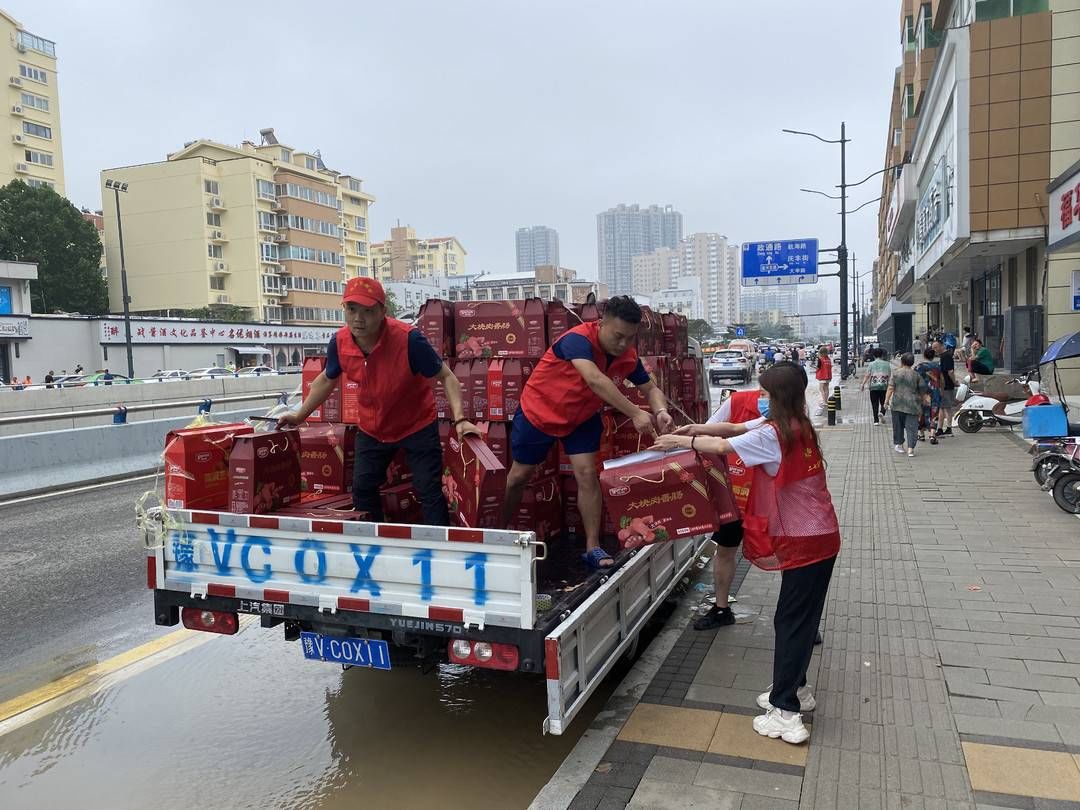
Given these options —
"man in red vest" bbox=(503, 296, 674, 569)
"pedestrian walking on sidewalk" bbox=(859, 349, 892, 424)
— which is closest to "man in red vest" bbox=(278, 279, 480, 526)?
"man in red vest" bbox=(503, 296, 674, 569)

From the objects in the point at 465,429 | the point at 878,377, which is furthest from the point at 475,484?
the point at 878,377

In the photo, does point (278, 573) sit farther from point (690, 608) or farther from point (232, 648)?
point (690, 608)

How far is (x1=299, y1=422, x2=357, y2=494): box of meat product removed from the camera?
5.22m

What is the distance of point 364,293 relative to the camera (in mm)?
4266

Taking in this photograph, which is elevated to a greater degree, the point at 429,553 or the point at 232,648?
the point at 429,553

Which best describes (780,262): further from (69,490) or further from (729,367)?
(69,490)

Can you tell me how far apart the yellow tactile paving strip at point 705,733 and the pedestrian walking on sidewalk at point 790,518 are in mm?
76

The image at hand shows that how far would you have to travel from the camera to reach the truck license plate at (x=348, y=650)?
366 centimetres

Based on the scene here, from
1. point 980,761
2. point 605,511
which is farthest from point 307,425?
point 980,761

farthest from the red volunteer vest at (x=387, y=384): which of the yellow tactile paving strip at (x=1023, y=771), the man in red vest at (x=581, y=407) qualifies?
the yellow tactile paving strip at (x=1023, y=771)

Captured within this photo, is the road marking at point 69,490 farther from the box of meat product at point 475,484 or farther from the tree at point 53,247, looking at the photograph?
the tree at point 53,247

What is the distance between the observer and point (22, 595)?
255 inches

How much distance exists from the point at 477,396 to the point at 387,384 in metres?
1.04

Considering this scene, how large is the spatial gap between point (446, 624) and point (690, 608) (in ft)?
9.12
